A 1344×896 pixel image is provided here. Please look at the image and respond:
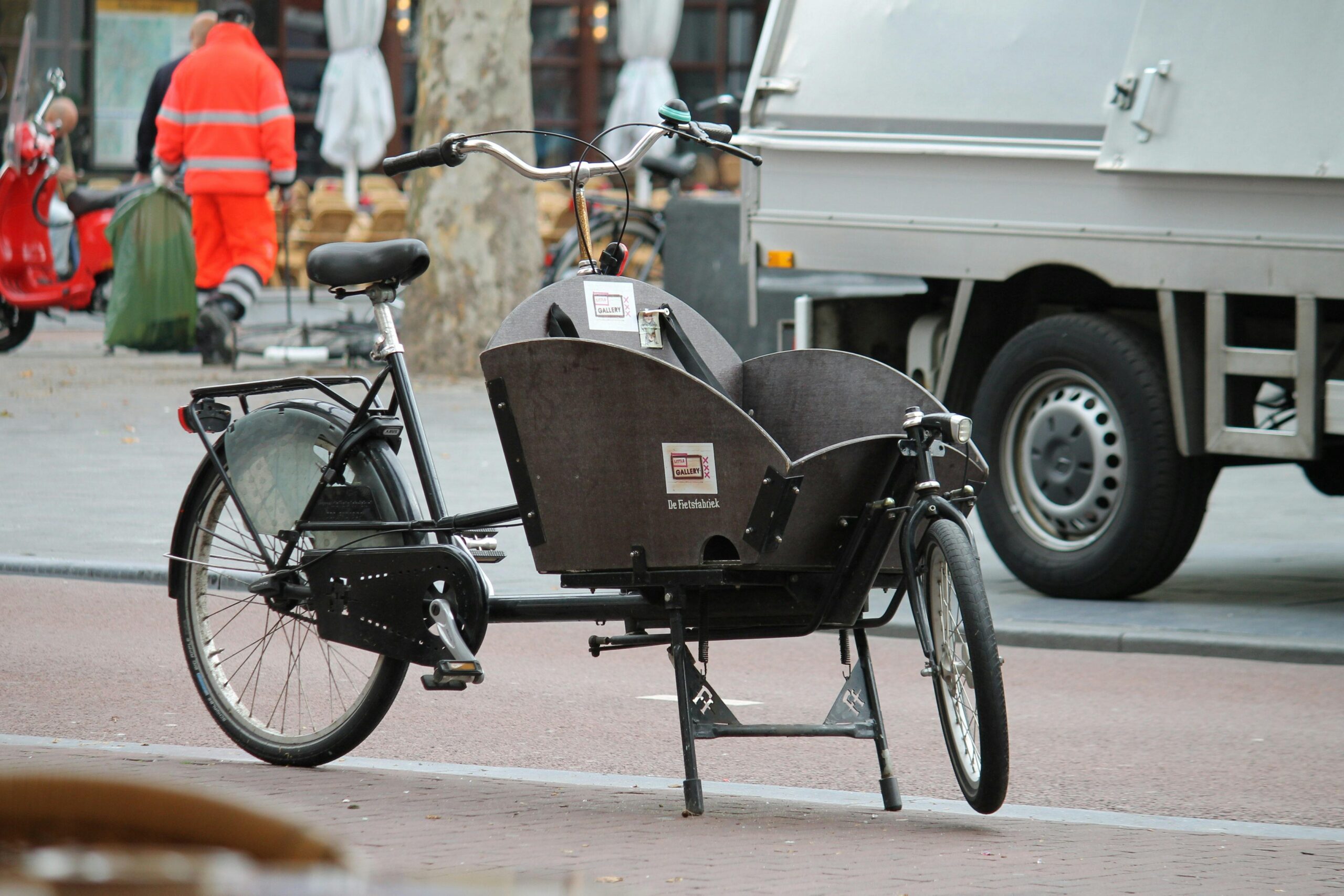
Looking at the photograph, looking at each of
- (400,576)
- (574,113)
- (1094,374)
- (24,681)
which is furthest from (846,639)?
(574,113)

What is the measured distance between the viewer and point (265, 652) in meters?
5.10

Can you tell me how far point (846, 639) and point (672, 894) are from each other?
45.5 inches

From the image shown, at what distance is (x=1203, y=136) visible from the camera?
289 inches

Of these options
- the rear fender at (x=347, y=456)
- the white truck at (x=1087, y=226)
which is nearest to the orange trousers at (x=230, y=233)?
the white truck at (x=1087, y=226)

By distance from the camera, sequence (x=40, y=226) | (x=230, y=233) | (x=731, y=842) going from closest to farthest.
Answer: (x=731, y=842)
(x=230, y=233)
(x=40, y=226)

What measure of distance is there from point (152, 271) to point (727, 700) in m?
10.9

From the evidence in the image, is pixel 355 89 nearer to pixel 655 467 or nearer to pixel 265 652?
pixel 265 652

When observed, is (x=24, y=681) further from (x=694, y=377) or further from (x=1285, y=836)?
(x=1285, y=836)

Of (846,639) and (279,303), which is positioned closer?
(846,639)

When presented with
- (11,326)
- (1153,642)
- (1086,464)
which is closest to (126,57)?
(11,326)

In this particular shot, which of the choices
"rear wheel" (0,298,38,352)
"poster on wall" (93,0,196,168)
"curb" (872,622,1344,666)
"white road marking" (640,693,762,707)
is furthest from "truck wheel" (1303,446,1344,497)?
"poster on wall" (93,0,196,168)

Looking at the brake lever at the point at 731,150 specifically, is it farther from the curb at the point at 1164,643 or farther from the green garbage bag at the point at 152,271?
the green garbage bag at the point at 152,271

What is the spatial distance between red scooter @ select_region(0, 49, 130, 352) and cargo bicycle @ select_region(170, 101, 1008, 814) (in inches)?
503

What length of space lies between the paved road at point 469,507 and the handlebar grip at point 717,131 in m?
2.56
